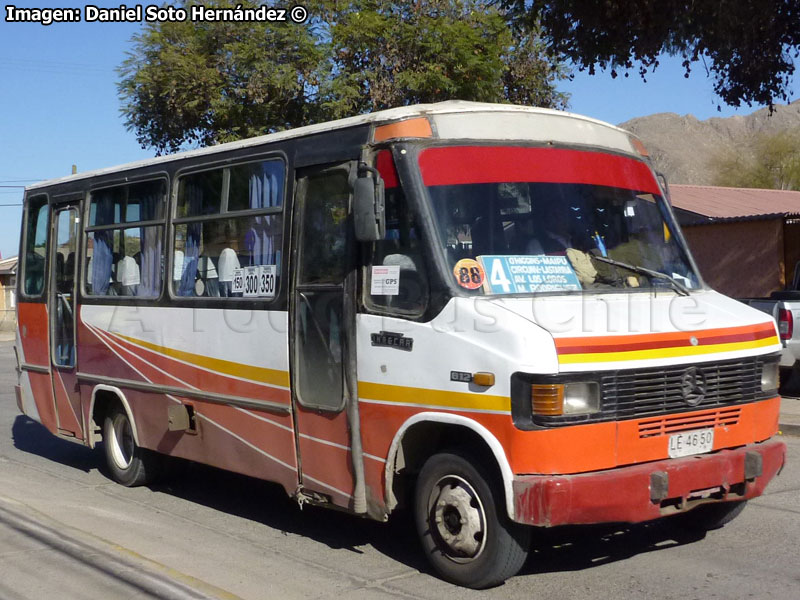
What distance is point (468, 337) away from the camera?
5629 millimetres

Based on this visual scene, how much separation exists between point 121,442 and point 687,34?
936 centimetres

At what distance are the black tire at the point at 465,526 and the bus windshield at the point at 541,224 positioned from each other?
1.08 m

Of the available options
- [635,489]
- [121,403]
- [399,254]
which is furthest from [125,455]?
[635,489]

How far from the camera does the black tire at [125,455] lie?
927cm

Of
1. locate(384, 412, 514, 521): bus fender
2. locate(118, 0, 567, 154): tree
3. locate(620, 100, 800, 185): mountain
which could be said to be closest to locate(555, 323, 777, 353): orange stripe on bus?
locate(384, 412, 514, 521): bus fender

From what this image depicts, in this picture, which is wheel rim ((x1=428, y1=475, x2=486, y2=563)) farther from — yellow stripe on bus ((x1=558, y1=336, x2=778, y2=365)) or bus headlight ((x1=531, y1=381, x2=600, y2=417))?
yellow stripe on bus ((x1=558, y1=336, x2=778, y2=365))

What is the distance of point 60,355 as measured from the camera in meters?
10.1

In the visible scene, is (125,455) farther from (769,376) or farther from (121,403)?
(769,376)

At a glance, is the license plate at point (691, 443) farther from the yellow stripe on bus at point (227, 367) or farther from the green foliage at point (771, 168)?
the green foliage at point (771, 168)

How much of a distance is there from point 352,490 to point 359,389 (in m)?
0.65

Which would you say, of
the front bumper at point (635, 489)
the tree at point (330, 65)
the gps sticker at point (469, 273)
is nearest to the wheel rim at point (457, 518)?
the front bumper at point (635, 489)

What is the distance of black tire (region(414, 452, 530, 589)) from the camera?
5602mm

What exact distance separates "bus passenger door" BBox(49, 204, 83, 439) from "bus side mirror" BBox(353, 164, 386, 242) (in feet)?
15.6

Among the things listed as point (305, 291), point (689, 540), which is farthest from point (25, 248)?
point (689, 540)
